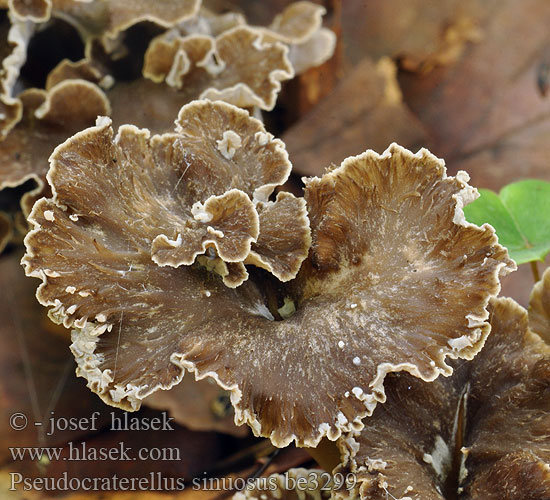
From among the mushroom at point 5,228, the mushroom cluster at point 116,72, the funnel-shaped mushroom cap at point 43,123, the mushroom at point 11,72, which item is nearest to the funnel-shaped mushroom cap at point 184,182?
the mushroom cluster at point 116,72

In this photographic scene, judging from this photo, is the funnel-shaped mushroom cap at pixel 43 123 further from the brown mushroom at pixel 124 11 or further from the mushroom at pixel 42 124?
the brown mushroom at pixel 124 11

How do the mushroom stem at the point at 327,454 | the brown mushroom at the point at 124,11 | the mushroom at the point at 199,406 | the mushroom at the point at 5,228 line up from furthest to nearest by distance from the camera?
the mushroom at the point at 5,228
the brown mushroom at the point at 124,11
the mushroom at the point at 199,406
the mushroom stem at the point at 327,454

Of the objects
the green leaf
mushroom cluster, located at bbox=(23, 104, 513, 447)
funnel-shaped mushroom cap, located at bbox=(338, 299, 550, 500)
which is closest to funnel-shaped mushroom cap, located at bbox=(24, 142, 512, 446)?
mushroom cluster, located at bbox=(23, 104, 513, 447)

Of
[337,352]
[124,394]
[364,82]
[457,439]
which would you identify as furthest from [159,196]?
[364,82]

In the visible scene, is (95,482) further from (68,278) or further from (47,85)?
(47,85)

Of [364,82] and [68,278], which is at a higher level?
[364,82]

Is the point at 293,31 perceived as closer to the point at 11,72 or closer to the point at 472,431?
the point at 11,72

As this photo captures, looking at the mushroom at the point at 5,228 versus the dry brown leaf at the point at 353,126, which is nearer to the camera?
the mushroom at the point at 5,228

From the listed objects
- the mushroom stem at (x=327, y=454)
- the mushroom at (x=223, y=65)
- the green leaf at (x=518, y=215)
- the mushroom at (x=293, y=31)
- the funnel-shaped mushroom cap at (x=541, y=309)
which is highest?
the mushroom at (x=293, y=31)
